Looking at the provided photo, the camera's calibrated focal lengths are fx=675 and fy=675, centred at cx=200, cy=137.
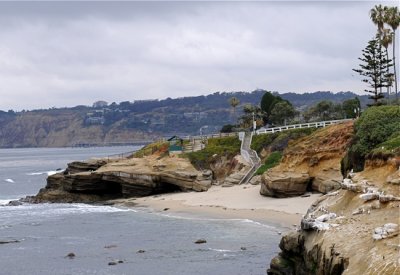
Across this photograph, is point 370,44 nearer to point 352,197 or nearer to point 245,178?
point 245,178

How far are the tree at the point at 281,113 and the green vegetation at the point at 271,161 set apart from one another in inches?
1058

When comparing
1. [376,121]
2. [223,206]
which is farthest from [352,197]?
[223,206]

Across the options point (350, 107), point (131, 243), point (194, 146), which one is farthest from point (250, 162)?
point (350, 107)

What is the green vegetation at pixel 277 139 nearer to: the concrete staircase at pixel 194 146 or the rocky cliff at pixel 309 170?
the concrete staircase at pixel 194 146

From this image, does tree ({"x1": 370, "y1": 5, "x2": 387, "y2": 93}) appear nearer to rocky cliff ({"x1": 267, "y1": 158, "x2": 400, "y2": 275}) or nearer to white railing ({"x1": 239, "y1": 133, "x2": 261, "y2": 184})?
white railing ({"x1": 239, "y1": 133, "x2": 261, "y2": 184})

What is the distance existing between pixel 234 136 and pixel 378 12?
20.8 m

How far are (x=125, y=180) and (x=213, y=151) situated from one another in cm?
1068

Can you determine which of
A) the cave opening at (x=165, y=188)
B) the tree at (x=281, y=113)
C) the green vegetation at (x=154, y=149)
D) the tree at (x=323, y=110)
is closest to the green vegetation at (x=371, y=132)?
the cave opening at (x=165, y=188)

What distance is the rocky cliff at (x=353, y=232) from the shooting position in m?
18.5

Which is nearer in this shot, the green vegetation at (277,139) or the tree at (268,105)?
the green vegetation at (277,139)

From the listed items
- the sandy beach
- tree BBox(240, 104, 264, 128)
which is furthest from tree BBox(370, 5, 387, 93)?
tree BBox(240, 104, 264, 128)

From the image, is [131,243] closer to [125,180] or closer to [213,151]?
[125,180]

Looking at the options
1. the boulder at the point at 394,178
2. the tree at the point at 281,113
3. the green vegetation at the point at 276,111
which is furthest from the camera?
the green vegetation at the point at 276,111

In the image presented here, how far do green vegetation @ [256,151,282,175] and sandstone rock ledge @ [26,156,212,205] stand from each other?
15.9 feet
